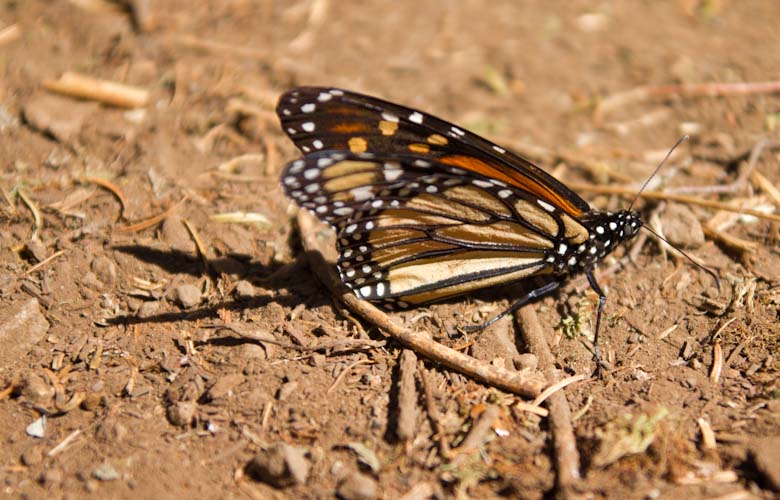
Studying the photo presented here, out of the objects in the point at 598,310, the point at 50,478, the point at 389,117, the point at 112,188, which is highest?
the point at 389,117

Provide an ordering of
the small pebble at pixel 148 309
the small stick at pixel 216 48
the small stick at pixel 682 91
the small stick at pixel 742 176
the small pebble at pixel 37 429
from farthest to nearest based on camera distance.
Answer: the small stick at pixel 216 48, the small stick at pixel 682 91, the small stick at pixel 742 176, the small pebble at pixel 148 309, the small pebble at pixel 37 429

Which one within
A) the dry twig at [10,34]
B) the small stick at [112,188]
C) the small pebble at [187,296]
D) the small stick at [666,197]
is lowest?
the small pebble at [187,296]

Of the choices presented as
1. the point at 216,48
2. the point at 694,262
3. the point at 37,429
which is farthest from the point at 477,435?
the point at 216,48

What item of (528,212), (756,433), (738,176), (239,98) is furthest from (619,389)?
(239,98)

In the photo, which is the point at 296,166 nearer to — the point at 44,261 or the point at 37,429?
the point at 44,261

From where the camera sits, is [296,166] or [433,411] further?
[296,166]

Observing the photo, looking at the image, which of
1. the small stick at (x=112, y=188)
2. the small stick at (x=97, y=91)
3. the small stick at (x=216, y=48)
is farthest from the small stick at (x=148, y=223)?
the small stick at (x=216, y=48)

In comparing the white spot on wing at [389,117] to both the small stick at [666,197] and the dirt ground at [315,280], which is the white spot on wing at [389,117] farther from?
the small stick at [666,197]
